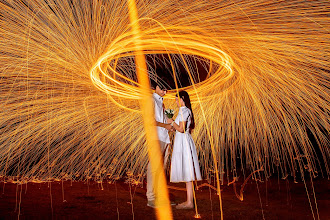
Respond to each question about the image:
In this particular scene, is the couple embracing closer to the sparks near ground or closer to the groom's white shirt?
the groom's white shirt

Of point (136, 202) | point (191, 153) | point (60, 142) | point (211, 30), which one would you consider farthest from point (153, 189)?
point (60, 142)

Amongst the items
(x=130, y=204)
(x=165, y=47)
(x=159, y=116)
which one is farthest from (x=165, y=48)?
(x=130, y=204)

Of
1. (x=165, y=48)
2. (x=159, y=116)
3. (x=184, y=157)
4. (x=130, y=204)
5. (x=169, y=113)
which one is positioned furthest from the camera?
(x=169, y=113)

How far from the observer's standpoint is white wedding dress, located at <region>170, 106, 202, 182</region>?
477 cm

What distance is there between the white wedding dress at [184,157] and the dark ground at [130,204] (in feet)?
1.75

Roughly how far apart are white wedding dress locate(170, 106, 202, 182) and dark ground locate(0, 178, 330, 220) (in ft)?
1.75

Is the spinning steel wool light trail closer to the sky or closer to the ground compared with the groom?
closer to the sky

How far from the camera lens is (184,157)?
4.82m

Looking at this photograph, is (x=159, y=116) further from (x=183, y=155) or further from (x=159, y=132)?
(x=183, y=155)

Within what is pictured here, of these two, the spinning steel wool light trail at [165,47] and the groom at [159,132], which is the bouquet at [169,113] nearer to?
the groom at [159,132]

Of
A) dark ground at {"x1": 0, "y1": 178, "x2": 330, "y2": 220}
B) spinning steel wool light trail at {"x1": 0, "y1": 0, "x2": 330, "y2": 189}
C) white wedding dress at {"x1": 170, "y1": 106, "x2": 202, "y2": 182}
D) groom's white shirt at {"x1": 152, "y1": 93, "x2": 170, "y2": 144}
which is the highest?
spinning steel wool light trail at {"x1": 0, "y1": 0, "x2": 330, "y2": 189}

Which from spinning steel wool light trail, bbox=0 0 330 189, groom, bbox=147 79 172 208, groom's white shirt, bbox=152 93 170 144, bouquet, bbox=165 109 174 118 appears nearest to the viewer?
spinning steel wool light trail, bbox=0 0 330 189

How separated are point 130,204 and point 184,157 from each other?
1279 millimetres

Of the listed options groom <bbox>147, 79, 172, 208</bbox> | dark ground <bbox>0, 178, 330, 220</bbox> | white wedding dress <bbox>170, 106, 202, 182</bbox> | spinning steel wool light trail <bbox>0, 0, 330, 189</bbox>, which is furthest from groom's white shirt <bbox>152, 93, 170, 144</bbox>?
dark ground <bbox>0, 178, 330, 220</bbox>
